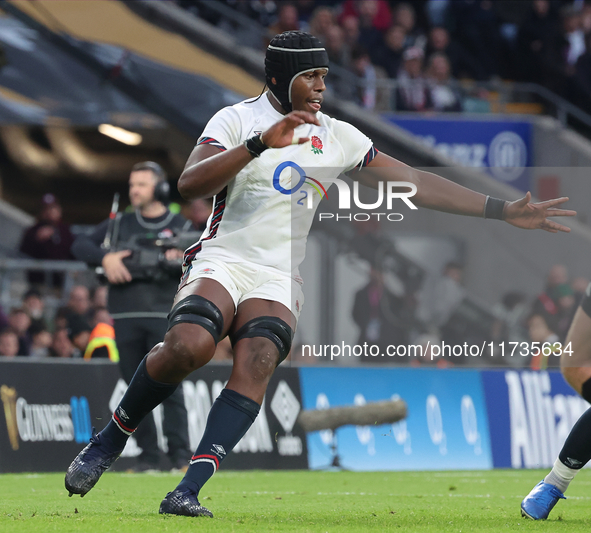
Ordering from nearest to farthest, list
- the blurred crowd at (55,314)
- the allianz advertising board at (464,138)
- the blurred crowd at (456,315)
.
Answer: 1. the blurred crowd at (456,315)
2. the blurred crowd at (55,314)
3. the allianz advertising board at (464,138)

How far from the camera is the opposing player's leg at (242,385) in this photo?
4.62 meters

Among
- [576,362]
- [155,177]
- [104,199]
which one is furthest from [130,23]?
[576,362]

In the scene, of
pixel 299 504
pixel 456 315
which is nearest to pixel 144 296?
pixel 456 315

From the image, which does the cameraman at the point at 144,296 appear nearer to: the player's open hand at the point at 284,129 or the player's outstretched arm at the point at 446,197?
the player's outstretched arm at the point at 446,197

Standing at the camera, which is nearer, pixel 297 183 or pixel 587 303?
pixel 297 183

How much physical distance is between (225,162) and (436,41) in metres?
13.9

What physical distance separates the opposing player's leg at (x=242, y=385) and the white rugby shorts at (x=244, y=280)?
44mm

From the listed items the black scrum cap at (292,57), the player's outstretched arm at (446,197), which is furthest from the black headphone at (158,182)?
the black scrum cap at (292,57)

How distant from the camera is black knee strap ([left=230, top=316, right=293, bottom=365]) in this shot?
481cm

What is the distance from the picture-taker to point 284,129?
4.49m

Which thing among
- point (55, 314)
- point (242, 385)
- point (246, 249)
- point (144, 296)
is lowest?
point (55, 314)

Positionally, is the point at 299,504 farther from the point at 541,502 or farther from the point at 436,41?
the point at 436,41

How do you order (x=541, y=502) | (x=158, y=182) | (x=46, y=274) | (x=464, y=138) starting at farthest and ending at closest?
(x=464, y=138)
(x=46, y=274)
(x=158, y=182)
(x=541, y=502)

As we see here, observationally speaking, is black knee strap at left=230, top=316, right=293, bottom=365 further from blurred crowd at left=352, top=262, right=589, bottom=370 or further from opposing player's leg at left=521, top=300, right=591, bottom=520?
blurred crowd at left=352, top=262, right=589, bottom=370
